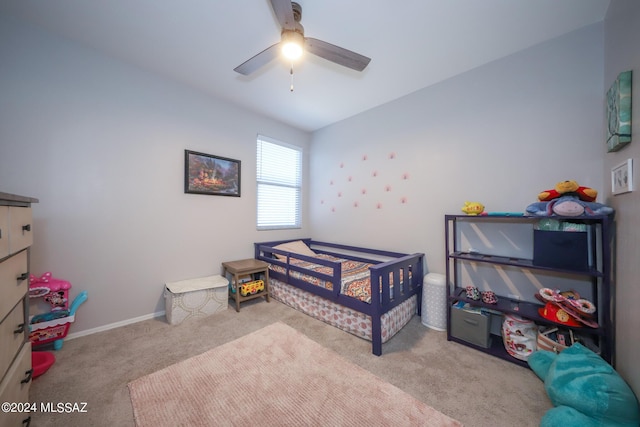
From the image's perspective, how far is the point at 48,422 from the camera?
4.02ft

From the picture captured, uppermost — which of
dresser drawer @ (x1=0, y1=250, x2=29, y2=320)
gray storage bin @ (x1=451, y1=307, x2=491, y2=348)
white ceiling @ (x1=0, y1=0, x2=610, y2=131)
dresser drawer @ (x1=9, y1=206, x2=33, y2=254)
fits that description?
white ceiling @ (x1=0, y1=0, x2=610, y2=131)

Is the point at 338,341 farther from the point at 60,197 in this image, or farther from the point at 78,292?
the point at 60,197

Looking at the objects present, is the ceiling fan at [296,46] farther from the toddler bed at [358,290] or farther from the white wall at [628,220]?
the toddler bed at [358,290]

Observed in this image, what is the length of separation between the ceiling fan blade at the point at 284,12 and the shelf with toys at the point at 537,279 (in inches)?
80.0

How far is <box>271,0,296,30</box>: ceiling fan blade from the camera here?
4.25ft

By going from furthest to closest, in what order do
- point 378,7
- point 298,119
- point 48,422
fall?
point 298,119, point 378,7, point 48,422

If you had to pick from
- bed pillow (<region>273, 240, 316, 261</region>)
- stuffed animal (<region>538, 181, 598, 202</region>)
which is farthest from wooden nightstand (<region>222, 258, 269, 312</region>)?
stuffed animal (<region>538, 181, 598, 202</region>)

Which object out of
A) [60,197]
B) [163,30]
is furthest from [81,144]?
[163,30]

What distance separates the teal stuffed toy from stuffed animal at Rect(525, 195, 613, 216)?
85cm

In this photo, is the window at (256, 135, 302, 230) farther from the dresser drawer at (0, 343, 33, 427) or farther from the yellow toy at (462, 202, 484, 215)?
the yellow toy at (462, 202, 484, 215)

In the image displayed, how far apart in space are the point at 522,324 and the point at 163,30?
12.2ft

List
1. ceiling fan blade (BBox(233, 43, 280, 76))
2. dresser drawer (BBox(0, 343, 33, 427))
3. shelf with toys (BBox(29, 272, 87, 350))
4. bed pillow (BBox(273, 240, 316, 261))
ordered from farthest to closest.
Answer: bed pillow (BBox(273, 240, 316, 261)), shelf with toys (BBox(29, 272, 87, 350)), ceiling fan blade (BBox(233, 43, 280, 76)), dresser drawer (BBox(0, 343, 33, 427))

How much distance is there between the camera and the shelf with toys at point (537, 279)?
1.50 meters

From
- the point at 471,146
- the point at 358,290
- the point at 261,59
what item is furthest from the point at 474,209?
the point at 261,59
